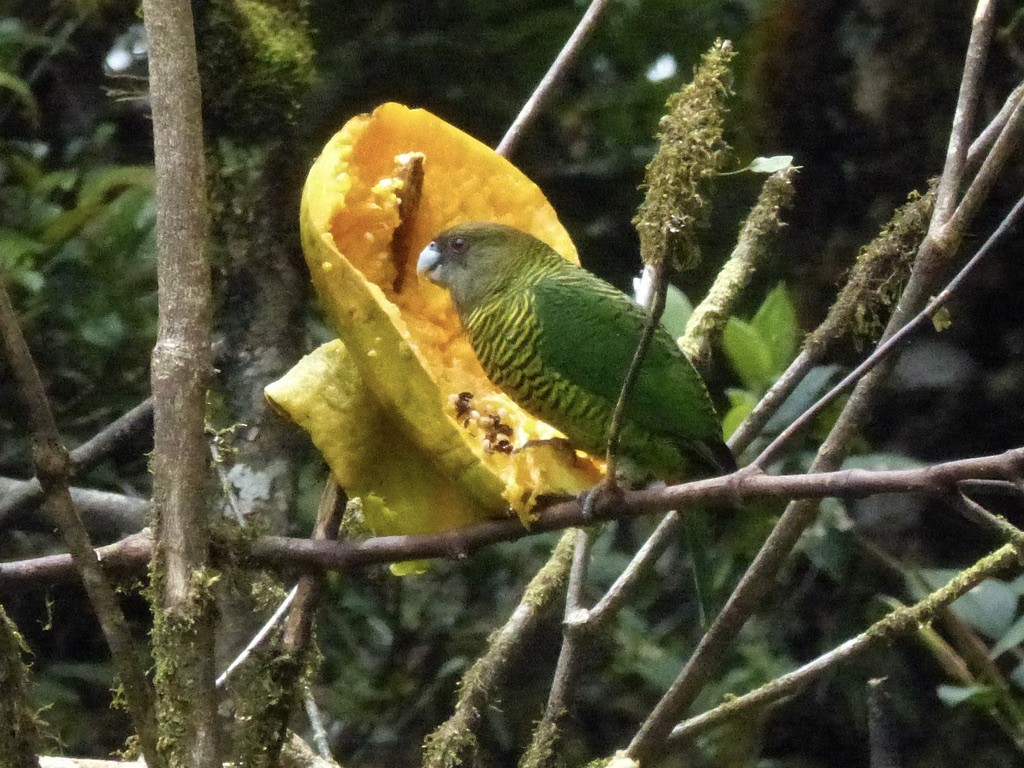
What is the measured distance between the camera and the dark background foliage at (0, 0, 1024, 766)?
282 cm

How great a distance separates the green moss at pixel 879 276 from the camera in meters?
1.65

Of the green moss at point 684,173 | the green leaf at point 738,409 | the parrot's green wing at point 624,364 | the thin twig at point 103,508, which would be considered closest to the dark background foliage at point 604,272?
the thin twig at point 103,508

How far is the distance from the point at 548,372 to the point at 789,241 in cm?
159

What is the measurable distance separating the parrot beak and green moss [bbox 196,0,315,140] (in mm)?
474

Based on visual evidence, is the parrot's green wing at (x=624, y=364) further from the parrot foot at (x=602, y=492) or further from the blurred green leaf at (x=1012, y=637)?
the blurred green leaf at (x=1012, y=637)

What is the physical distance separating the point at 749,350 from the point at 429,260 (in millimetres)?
777

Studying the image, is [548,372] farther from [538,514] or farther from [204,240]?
[204,240]

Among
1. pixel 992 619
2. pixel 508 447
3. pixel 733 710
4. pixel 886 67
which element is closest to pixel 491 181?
pixel 508 447

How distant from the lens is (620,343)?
1.85 m

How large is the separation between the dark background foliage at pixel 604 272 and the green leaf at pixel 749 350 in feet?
1.50

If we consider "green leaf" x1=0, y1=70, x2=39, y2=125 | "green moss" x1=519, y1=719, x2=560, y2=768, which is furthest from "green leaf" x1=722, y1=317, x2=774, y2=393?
"green leaf" x1=0, y1=70, x2=39, y2=125

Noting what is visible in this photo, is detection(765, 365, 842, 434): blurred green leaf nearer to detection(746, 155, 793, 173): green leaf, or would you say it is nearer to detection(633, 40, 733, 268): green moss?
detection(746, 155, 793, 173): green leaf

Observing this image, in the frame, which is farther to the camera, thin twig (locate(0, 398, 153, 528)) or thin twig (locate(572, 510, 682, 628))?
thin twig (locate(0, 398, 153, 528))

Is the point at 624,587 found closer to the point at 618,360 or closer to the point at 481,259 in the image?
the point at 618,360
